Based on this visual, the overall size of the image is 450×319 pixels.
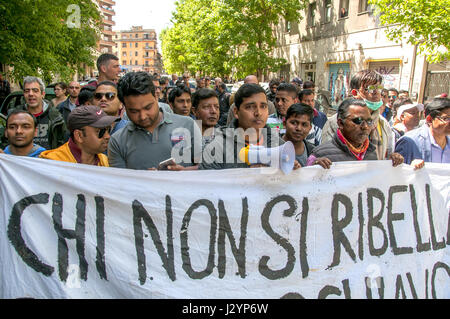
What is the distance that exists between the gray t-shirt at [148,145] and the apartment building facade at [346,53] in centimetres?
1051

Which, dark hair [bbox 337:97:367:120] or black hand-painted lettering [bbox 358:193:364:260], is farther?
dark hair [bbox 337:97:367:120]

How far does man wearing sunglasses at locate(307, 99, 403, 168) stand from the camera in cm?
270

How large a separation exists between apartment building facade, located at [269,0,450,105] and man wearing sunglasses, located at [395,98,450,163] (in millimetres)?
9104

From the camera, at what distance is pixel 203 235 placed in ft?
7.89

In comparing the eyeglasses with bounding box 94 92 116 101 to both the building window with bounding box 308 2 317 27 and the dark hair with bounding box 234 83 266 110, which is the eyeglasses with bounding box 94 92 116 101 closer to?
the dark hair with bounding box 234 83 266 110

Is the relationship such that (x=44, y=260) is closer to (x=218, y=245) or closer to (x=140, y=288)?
(x=140, y=288)

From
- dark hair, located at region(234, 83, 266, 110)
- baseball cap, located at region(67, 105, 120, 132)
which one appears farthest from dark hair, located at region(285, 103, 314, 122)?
baseball cap, located at region(67, 105, 120, 132)

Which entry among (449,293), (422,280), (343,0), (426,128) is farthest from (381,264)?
(343,0)

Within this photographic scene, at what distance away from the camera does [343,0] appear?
55.5 feet

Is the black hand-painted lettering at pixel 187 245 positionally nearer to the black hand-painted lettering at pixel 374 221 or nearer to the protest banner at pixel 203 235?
the protest banner at pixel 203 235

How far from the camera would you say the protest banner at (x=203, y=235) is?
228 cm

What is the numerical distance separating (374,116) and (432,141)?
580 millimetres

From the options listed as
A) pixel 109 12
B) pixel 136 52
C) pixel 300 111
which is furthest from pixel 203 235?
pixel 136 52
